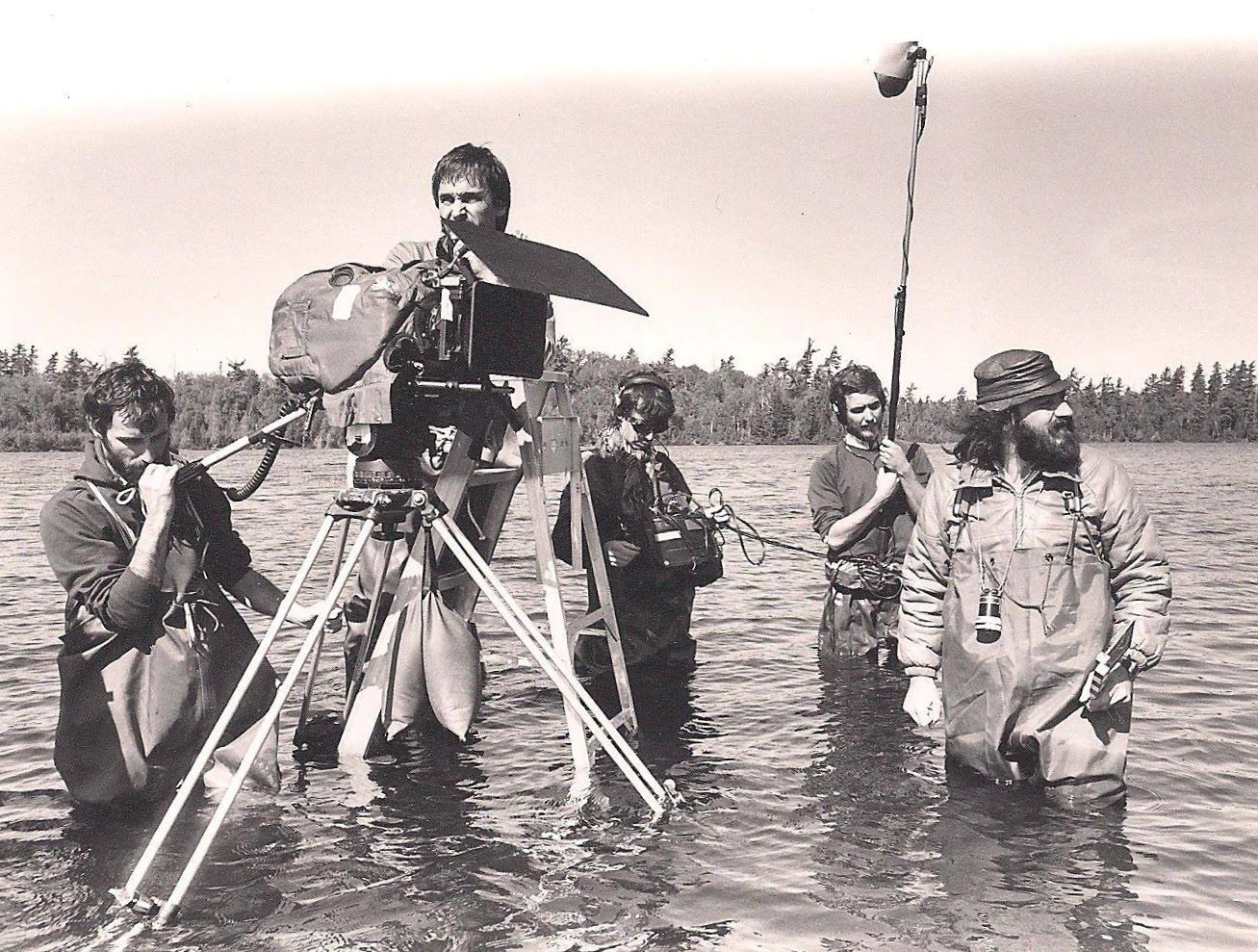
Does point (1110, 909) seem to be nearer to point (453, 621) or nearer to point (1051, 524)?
point (1051, 524)

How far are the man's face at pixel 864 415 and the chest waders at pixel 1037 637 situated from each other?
87.9 inches

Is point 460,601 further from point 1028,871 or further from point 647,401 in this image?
point 1028,871

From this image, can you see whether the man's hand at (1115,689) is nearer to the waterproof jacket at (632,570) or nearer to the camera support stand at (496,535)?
the camera support stand at (496,535)

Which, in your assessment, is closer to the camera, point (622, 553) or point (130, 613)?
point (130, 613)

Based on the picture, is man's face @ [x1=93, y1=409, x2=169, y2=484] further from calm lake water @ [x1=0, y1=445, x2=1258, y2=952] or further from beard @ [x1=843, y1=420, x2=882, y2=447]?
beard @ [x1=843, y1=420, x2=882, y2=447]

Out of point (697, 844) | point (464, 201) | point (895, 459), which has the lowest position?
point (697, 844)

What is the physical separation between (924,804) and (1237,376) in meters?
93.0

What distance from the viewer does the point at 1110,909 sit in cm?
409

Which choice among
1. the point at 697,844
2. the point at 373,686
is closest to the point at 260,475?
the point at 373,686

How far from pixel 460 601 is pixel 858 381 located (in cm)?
300

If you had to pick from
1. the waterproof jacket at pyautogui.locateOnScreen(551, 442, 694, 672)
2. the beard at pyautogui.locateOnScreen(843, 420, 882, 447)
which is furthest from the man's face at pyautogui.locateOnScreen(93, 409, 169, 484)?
the beard at pyautogui.locateOnScreen(843, 420, 882, 447)

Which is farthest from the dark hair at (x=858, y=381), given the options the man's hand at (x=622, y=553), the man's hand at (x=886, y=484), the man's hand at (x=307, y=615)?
the man's hand at (x=307, y=615)

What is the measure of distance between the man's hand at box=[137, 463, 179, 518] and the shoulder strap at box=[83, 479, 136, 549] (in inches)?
16.6

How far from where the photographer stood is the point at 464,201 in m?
5.24
